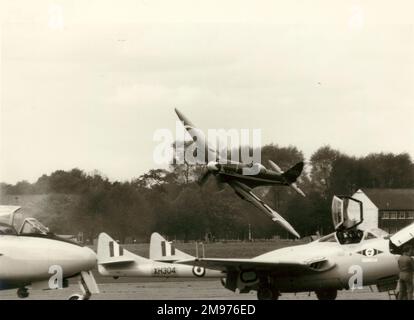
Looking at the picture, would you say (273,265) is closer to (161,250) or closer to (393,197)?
(161,250)

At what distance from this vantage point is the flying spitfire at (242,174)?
1524 centimetres

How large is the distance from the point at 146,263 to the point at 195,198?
1.62m

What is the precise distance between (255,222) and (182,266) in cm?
168

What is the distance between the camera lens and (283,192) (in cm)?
1564

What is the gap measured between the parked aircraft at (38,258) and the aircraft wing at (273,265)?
222 cm

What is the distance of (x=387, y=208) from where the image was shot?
50.1 ft

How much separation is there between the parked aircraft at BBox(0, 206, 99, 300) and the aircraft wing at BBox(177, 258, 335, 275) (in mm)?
2221

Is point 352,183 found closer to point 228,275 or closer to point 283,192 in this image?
point 283,192

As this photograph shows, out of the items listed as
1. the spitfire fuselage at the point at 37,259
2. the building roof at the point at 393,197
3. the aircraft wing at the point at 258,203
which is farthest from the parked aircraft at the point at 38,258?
the building roof at the point at 393,197

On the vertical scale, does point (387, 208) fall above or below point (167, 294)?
above

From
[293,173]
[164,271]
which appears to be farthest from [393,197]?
[164,271]
